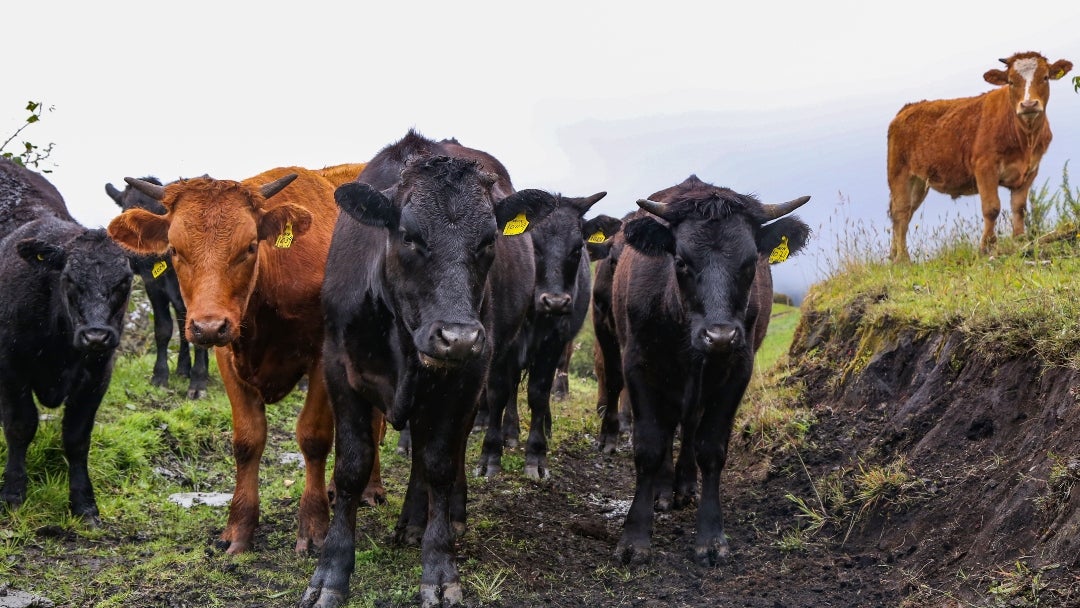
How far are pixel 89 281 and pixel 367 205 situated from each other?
2.73m

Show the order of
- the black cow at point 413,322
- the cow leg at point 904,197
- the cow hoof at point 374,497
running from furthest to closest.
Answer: the cow leg at point 904,197 → the cow hoof at point 374,497 → the black cow at point 413,322

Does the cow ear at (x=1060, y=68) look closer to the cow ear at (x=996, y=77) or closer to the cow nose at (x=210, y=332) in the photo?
the cow ear at (x=996, y=77)

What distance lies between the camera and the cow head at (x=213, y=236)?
16.2 feet

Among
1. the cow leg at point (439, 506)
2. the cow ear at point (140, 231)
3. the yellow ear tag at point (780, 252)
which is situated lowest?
the cow leg at point (439, 506)

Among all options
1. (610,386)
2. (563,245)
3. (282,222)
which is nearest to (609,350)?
(610,386)

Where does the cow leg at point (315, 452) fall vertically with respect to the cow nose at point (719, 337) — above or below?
below

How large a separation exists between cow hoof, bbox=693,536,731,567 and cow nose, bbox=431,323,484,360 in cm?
234

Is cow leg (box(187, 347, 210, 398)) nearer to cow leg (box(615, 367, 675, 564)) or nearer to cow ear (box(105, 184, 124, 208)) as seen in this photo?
cow ear (box(105, 184, 124, 208))

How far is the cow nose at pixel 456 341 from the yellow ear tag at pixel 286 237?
72.1 inches

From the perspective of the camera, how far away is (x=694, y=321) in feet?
17.8

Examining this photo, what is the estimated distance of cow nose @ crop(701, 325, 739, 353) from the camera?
5160mm

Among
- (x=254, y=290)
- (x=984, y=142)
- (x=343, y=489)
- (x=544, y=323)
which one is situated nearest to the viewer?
(x=343, y=489)

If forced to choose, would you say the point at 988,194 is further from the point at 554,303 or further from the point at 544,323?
the point at 554,303

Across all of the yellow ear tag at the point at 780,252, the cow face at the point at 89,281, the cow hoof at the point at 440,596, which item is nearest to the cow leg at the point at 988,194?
the yellow ear tag at the point at 780,252
